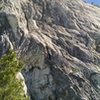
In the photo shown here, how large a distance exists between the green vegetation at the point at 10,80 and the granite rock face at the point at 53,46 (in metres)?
10.8

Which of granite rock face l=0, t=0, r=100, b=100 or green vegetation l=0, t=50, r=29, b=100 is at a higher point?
green vegetation l=0, t=50, r=29, b=100

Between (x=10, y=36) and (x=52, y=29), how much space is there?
655 cm

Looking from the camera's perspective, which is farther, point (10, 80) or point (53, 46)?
point (53, 46)

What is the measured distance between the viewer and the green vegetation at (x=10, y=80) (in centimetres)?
3881

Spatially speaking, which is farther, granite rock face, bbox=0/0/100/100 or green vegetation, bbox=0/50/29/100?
granite rock face, bbox=0/0/100/100

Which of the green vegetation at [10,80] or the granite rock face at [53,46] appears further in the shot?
the granite rock face at [53,46]

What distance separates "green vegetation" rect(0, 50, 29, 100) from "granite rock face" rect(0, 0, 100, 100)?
35.4 ft

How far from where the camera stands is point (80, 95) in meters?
50.6

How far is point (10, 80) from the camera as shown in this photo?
39375 millimetres

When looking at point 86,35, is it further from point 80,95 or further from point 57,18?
A: point 80,95

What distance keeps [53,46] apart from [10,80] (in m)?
16.0

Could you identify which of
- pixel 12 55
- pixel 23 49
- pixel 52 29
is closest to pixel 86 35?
pixel 52 29

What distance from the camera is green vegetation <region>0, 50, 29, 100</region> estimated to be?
38809mm

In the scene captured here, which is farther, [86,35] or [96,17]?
[96,17]
